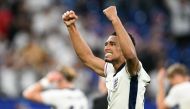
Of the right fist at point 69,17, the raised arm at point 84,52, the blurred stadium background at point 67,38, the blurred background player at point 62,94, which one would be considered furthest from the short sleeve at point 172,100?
the right fist at point 69,17

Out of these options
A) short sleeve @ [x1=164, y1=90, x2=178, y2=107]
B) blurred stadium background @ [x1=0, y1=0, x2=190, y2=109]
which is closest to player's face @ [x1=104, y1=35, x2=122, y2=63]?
short sleeve @ [x1=164, y1=90, x2=178, y2=107]

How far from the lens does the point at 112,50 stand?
8.30 meters

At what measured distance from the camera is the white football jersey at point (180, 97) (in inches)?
448

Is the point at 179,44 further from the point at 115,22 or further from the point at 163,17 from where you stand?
the point at 115,22

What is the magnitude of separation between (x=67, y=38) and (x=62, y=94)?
663 cm

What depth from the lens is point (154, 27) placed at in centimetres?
1975

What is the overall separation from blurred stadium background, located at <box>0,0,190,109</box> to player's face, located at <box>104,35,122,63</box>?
643cm

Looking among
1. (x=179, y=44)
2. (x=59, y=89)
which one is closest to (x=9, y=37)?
(x=179, y=44)

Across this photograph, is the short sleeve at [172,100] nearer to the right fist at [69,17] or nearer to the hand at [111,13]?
the right fist at [69,17]

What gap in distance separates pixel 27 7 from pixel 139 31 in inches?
103

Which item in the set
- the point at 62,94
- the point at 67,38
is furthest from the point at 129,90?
the point at 67,38

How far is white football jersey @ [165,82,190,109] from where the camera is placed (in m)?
11.4

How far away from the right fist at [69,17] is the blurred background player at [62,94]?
9.74 feet

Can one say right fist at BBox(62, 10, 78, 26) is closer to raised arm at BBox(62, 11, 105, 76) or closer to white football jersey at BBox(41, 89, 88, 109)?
raised arm at BBox(62, 11, 105, 76)
